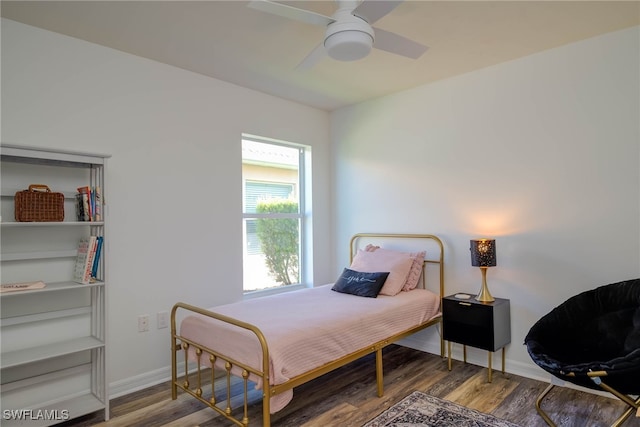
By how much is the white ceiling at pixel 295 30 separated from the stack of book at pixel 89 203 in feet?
3.48

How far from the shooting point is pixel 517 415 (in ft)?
8.05

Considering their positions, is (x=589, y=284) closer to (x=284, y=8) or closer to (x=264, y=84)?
(x=284, y=8)

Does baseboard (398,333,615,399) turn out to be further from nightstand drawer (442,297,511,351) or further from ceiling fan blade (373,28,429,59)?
ceiling fan blade (373,28,429,59)

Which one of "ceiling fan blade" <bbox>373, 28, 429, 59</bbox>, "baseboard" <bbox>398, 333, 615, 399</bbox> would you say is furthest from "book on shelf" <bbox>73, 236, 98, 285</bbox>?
"baseboard" <bbox>398, 333, 615, 399</bbox>

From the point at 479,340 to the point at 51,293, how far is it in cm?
303

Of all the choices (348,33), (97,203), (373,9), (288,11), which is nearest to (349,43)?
(348,33)

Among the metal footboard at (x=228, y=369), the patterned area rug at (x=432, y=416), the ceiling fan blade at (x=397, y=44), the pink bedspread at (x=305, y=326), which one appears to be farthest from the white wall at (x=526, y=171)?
the metal footboard at (x=228, y=369)

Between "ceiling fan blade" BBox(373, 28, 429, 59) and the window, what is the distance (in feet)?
6.32

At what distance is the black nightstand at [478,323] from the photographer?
2.90m

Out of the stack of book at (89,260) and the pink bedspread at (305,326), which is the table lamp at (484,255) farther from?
the stack of book at (89,260)

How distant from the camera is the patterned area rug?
7.72ft

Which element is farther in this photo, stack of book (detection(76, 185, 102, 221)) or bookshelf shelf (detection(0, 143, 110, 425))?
stack of book (detection(76, 185, 102, 221))

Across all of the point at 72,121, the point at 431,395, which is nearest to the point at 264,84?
the point at 72,121

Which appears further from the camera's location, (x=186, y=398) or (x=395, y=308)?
(x=395, y=308)
